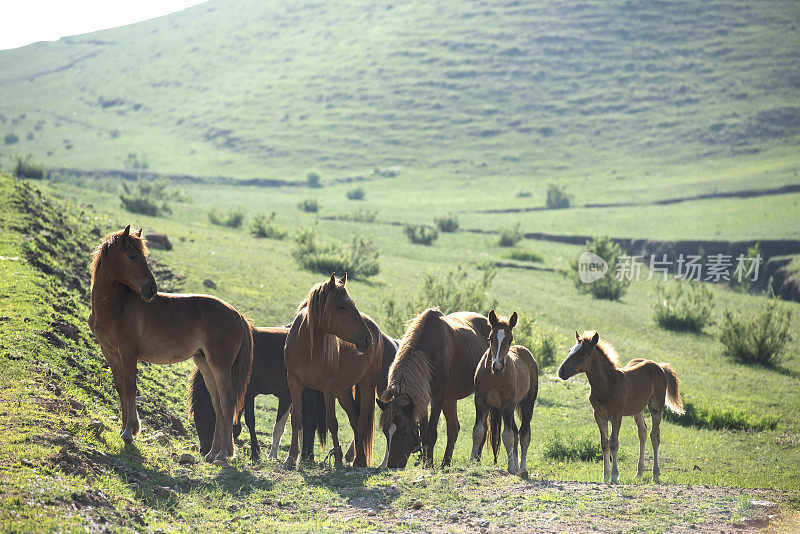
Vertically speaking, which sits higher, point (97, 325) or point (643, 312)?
point (97, 325)

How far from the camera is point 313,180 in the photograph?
7806 centimetres

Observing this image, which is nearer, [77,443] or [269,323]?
[77,443]

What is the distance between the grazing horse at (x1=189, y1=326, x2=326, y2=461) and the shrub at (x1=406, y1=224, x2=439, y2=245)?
94.2ft

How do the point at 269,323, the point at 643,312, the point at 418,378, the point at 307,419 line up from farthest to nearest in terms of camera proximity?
1. the point at 643,312
2. the point at 269,323
3. the point at 307,419
4. the point at 418,378

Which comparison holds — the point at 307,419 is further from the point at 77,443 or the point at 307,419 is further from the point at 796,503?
the point at 796,503

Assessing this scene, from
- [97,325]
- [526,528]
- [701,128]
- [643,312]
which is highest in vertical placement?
[701,128]

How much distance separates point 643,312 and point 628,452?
15.0 metres

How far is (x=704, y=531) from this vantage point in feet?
22.8

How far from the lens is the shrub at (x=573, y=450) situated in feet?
39.6

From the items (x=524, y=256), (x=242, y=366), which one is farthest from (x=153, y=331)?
(x=524, y=256)

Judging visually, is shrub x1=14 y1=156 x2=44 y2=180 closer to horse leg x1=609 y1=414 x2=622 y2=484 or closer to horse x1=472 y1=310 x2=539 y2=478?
horse x1=472 y1=310 x2=539 y2=478

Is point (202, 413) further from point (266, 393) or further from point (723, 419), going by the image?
point (723, 419)

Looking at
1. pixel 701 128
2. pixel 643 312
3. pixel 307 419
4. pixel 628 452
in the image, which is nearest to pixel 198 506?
pixel 307 419

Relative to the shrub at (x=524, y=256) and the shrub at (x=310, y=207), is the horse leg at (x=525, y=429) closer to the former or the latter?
the shrub at (x=524, y=256)
